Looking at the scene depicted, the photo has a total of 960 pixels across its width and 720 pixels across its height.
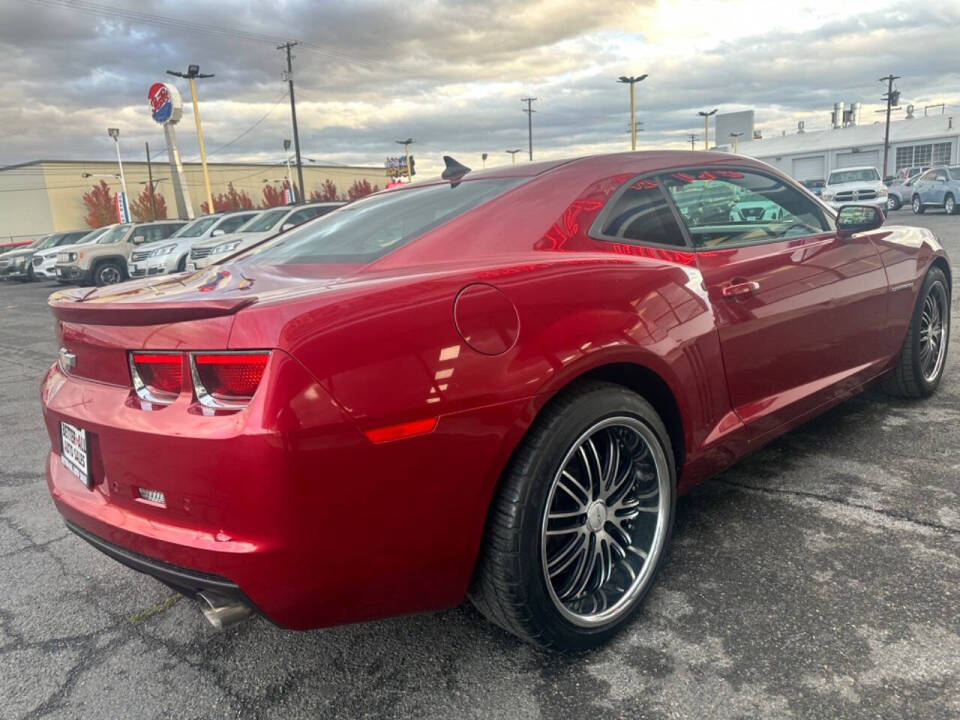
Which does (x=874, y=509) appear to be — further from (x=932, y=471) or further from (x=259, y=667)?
(x=259, y=667)

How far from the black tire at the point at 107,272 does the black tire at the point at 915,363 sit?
17780 mm

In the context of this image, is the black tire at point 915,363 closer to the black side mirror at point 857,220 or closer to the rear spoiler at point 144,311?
the black side mirror at point 857,220

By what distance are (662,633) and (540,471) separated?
719 millimetres

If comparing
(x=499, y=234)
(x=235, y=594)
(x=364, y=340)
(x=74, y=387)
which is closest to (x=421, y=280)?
(x=364, y=340)

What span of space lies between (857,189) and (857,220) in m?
22.6

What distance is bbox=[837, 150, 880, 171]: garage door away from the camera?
5572 centimetres

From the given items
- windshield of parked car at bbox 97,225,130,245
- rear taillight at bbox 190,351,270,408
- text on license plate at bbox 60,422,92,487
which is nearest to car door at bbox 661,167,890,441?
rear taillight at bbox 190,351,270,408

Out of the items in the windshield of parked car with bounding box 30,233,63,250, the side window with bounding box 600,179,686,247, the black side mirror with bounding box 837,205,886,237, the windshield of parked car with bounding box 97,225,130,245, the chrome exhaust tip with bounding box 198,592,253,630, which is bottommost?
the windshield of parked car with bounding box 30,233,63,250

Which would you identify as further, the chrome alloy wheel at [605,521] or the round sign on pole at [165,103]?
the round sign on pole at [165,103]

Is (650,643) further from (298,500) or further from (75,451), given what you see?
(75,451)

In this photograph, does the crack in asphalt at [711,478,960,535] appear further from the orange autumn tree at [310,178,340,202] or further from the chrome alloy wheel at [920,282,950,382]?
the orange autumn tree at [310,178,340,202]

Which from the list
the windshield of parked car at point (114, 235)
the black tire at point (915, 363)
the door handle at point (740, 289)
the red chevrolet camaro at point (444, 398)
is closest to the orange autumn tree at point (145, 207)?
the windshield of parked car at point (114, 235)

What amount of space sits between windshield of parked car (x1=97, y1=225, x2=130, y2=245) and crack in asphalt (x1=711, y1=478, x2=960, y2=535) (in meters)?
18.8

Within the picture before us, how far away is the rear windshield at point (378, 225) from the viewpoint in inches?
96.3
